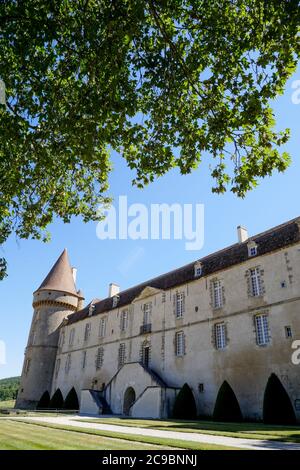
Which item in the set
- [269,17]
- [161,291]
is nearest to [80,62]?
[269,17]

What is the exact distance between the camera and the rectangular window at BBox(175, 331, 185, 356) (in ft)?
74.8

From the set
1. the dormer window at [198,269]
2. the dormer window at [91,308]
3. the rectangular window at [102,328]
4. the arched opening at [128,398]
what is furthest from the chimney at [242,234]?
the dormer window at [91,308]

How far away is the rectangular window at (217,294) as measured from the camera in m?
21.4

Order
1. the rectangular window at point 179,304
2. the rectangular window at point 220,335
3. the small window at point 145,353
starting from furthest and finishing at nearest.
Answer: the small window at point 145,353, the rectangular window at point 179,304, the rectangular window at point 220,335

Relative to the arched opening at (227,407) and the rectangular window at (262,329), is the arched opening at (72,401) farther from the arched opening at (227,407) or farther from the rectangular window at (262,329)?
the rectangular window at (262,329)

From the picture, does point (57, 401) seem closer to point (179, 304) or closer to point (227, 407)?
point (179, 304)

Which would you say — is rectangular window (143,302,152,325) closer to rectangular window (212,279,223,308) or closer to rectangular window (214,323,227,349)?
rectangular window (212,279,223,308)

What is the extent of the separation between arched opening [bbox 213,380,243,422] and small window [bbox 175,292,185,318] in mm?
6763

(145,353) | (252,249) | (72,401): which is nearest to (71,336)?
(72,401)

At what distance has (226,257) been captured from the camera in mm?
22438

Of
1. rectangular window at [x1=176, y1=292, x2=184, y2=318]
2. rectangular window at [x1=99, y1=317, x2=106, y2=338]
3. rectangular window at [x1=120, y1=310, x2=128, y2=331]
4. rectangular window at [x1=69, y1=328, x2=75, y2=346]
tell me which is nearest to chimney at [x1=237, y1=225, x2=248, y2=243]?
rectangular window at [x1=176, y1=292, x2=184, y2=318]

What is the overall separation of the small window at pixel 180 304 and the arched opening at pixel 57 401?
53.1ft

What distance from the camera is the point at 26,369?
36.7 meters
